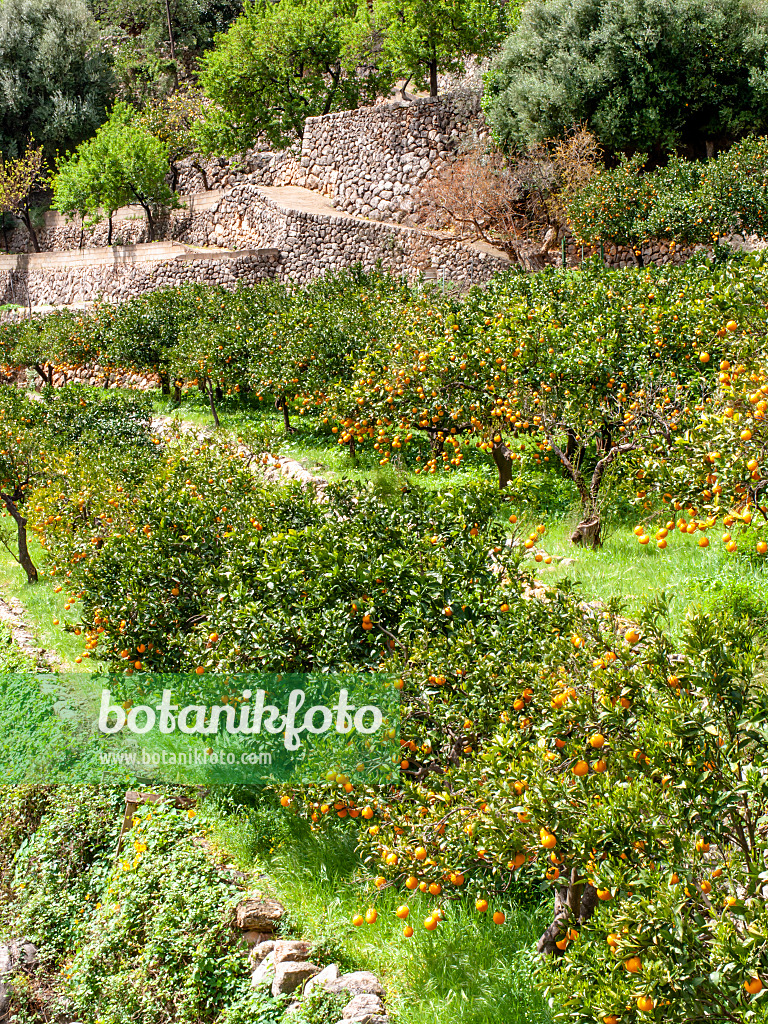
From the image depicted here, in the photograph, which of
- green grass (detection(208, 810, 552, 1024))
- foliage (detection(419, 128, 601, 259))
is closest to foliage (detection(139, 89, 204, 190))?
foliage (detection(419, 128, 601, 259))

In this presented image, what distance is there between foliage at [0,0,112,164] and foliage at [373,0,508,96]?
16081 mm

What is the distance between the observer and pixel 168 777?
6801mm

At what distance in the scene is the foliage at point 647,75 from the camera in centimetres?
1906

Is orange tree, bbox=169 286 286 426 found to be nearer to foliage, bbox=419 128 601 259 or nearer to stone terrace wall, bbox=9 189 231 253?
foliage, bbox=419 128 601 259

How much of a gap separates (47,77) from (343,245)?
2111 cm

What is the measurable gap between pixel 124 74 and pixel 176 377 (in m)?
28.9

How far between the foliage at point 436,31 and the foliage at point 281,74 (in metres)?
2.55

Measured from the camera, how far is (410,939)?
481 centimetres

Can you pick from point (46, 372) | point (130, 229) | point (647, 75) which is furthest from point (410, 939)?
point (130, 229)

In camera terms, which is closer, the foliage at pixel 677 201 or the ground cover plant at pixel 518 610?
the ground cover plant at pixel 518 610

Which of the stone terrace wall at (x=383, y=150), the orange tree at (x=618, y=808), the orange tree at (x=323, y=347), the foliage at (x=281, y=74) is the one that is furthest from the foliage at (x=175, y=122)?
the orange tree at (x=618, y=808)

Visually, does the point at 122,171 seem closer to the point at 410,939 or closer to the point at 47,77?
the point at 47,77

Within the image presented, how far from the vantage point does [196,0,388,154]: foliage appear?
2817 centimetres

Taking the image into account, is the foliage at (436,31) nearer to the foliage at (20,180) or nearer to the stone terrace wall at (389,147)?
the stone terrace wall at (389,147)
